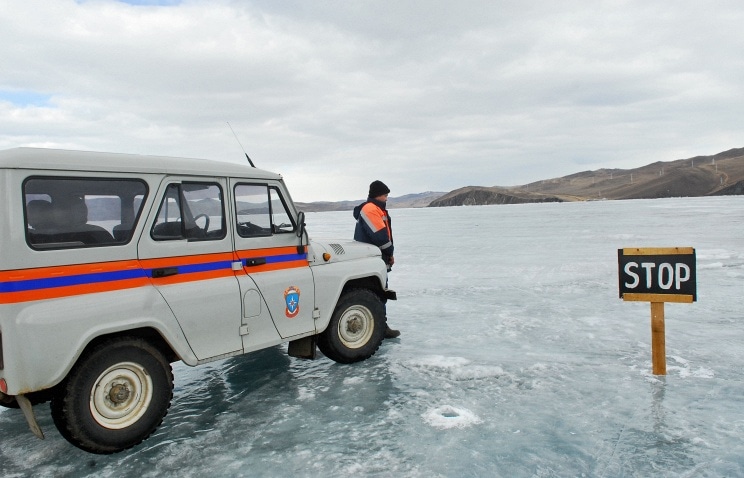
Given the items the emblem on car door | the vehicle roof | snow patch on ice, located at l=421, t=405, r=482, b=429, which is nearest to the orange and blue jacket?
the emblem on car door

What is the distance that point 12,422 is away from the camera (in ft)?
15.2

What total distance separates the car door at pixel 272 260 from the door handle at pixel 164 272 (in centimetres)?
64

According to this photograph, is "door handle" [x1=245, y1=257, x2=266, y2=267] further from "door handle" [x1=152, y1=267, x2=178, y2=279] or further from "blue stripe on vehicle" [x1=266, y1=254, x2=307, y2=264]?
"door handle" [x1=152, y1=267, x2=178, y2=279]

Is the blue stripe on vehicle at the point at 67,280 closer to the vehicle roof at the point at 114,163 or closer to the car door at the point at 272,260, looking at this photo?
the vehicle roof at the point at 114,163

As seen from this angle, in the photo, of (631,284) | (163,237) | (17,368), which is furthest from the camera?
(631,284)

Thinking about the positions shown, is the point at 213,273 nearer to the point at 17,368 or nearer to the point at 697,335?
the point at 17,368

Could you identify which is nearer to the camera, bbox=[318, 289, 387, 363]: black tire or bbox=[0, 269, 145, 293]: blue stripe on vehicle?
bbox=[0, 269, 145, 293]: blue stripe on vehicle

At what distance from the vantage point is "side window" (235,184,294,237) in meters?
4.84

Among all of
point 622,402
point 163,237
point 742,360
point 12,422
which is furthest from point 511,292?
point 12,422

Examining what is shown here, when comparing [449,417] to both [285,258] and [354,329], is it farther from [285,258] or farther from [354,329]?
[285,258]

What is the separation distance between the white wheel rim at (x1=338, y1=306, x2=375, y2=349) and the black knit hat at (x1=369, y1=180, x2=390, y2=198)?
5.71ft

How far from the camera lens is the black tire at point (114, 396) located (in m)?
3.64

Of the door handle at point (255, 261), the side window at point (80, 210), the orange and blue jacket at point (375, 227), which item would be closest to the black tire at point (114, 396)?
the side window at point (80, 210)

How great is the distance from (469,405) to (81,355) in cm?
324
